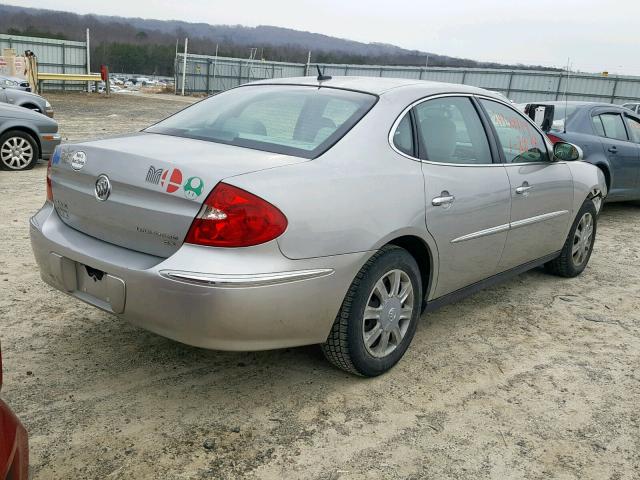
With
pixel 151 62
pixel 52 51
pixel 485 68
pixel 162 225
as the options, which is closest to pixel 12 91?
pixel 162 225

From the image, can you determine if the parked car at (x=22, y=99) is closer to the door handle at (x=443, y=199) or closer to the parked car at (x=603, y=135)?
the parked car at (x=603, y=135)

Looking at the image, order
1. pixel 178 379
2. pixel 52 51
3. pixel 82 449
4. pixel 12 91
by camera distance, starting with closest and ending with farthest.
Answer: pixel 82 449
pixel 178 379
pixel 12 91
pixel 52 51

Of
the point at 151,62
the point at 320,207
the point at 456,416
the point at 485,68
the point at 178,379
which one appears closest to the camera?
the point at 320,207

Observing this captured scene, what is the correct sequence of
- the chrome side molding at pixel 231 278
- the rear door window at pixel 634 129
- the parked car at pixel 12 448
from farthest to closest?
the rear door window at pixel 634 129 → the chrome side molding at pixel 231 278 → the parked car at pixel 12 448

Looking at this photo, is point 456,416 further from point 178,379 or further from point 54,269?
point 54,269

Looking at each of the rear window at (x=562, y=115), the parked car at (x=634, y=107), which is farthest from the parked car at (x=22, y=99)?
the parked car at (x=634, y=107)

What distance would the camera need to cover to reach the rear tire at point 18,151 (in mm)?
8742

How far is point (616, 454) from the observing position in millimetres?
2760

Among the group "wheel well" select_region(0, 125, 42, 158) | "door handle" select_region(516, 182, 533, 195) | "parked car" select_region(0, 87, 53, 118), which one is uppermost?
"door handle" select_region(516, 182, 533, 195)

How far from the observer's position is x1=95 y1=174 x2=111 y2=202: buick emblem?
2.87m

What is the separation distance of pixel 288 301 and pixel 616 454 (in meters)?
1.62

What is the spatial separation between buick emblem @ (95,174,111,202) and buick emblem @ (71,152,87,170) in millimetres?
165

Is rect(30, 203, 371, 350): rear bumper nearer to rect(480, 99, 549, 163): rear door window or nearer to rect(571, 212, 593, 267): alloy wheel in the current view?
rect(480, 99, 549, 163): rear door window

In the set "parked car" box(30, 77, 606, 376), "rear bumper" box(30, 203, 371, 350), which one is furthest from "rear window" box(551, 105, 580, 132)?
"rear bumper" box(30, 203, 371, 350)
